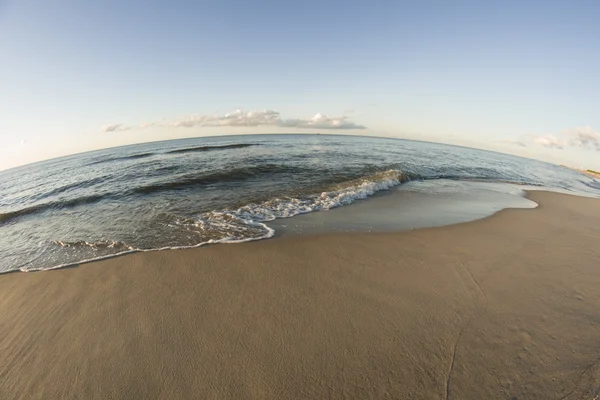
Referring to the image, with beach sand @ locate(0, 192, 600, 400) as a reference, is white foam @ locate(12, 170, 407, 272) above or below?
above

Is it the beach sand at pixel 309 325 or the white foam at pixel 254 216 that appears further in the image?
the white foam at pixel 254 216

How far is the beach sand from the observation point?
2562 mm

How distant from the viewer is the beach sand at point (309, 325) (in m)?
2.56

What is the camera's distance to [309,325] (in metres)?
3.29

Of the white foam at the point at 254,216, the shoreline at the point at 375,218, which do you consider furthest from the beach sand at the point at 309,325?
the white foam at the point at 254,216

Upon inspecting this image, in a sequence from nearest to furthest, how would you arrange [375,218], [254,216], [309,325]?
[309,325]
[375,218]
[254,216]

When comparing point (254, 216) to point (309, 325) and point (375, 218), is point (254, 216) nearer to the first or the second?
point (375, 218)

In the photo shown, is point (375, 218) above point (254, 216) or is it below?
below

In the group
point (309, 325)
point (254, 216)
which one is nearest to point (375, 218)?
point (254, 216)

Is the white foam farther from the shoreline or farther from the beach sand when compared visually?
the beach sand

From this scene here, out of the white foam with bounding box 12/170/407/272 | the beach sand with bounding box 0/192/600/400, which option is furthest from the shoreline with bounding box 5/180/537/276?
the beach sand with bounding box 0/192/600/400

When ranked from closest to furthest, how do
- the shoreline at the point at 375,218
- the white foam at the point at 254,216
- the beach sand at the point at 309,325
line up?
the beach sand at the point at 309,325 → the white foam at the point at 254,216 → the shoreline at the point at 375,218

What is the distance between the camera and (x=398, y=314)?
3500mm

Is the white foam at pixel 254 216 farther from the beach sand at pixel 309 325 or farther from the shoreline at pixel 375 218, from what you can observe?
the beach sand at pixel 309 325
